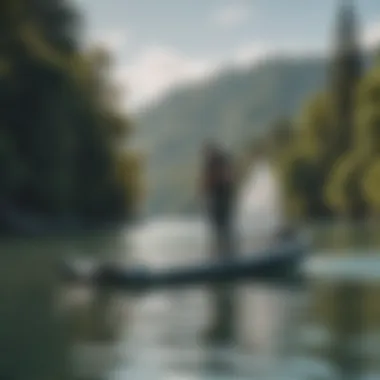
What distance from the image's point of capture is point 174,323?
446 cm

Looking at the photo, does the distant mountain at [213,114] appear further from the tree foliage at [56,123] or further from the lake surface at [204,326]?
the tree foliage at [56,123]

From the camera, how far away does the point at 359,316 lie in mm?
4555

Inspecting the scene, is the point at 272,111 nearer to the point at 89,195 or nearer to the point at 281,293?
the point at 281,293

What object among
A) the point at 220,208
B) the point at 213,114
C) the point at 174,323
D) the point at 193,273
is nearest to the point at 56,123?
the point at 193,273

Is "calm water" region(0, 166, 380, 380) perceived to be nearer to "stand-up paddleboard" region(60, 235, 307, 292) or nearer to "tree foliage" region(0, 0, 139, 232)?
"stand-up paddleboard" region(60, 235, 307, 292)

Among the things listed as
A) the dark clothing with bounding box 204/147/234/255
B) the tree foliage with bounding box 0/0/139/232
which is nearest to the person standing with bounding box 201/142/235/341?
the dark clothing with bounding box 204/147/234/255

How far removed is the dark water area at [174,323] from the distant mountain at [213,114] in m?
0.16

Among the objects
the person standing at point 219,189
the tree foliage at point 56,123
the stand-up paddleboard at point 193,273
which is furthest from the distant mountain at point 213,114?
the stand-up paddleboard at point 193,273

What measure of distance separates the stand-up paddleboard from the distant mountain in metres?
0.93

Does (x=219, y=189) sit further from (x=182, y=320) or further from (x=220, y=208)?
(x=182, y=320)

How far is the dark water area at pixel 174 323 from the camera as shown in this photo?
3457 millimetres

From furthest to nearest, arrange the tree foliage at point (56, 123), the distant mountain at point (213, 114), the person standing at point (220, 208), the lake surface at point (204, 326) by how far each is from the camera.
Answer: the tree foliage at point (56, 123) < the person standing at point (220, 208) < the distant mountain at point (213, 114) < the lake surface at point (204, 326)

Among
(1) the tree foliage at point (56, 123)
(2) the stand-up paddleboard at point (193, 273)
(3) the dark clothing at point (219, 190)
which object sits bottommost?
(3) the dark clothing at point (219, 190)

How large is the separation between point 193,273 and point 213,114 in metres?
1.48
